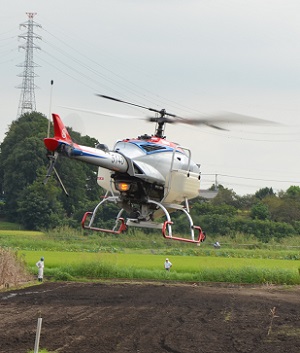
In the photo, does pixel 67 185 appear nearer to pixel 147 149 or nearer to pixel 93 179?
pixel 93 179

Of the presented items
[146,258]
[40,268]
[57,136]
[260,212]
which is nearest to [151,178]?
[57,136]

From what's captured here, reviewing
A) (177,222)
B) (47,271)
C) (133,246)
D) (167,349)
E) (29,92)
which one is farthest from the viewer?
(29,92)

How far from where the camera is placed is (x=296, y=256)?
58.4 metres

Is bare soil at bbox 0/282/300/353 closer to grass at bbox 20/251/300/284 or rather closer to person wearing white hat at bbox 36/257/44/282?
person wearing white hat at bbox 36/257/44/282

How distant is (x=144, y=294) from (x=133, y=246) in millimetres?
28203

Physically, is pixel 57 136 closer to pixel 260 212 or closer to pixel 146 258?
pixel 146 258

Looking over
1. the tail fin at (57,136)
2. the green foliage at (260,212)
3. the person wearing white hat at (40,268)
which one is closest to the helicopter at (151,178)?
the tail fin at (57,136)

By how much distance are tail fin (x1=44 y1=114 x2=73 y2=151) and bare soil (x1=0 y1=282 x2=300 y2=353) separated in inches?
134

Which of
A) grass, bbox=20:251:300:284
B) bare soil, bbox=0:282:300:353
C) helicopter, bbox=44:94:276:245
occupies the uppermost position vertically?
helicopter, bbox=44:94:276:245

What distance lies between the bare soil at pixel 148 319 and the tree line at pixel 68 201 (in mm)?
20437

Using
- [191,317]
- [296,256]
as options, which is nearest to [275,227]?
[296,256]

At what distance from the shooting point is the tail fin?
19.2 m

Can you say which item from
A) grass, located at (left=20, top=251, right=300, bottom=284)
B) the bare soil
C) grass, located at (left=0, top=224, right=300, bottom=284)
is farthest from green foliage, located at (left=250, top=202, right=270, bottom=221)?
the bare soil

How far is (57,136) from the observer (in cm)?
1944
